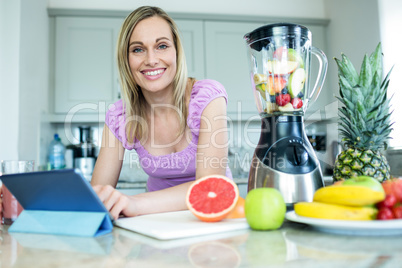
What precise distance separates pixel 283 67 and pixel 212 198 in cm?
40

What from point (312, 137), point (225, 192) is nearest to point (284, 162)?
point (225, 192)

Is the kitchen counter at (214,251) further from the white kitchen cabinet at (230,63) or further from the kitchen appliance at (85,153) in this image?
the white kitchen cabinet at (230,63)

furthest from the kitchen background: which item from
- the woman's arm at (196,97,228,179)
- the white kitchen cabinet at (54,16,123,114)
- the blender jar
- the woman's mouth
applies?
the blender jar

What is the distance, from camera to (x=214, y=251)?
0.47 metres

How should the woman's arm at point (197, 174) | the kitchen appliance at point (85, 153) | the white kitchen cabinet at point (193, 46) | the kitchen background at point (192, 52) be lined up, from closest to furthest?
the woman's arm at point (197, 174)
the kitchen background at point (192, 52)
the kitchen appliance at point (85, 153)
the white kitchen cabinet at point (193, 46)

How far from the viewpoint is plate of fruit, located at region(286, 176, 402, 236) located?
0.52 metres

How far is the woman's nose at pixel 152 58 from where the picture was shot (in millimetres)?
1220

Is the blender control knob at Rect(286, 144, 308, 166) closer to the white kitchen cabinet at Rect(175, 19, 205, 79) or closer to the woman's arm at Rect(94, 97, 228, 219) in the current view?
the woman's arm at Rect(94, 97, 228, 219)

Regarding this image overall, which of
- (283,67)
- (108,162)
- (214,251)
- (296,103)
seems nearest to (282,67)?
(283,67)

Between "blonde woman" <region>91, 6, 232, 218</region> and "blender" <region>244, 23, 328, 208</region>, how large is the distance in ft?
0.84

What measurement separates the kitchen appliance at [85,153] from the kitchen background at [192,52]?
69 mm

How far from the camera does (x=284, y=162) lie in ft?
2.57

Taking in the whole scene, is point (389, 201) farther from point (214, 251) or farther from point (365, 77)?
point (365, 77)

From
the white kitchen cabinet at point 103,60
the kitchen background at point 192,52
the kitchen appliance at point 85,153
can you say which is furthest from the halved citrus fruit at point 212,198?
the white kitchen cabinet at point 103,60
